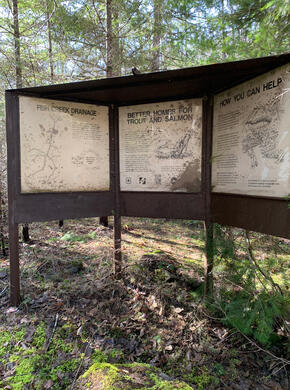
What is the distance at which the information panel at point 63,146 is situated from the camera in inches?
124

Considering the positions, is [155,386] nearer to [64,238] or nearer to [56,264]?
[56,264]

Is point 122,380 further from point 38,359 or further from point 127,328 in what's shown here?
point 127,328

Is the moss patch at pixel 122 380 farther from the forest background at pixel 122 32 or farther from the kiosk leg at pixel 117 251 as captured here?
the forest background at pixel 122 32

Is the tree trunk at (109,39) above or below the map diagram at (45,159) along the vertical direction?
above

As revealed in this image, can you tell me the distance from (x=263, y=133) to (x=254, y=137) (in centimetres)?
13

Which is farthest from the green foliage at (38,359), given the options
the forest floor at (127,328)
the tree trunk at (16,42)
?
the tree trunk at (16,42)

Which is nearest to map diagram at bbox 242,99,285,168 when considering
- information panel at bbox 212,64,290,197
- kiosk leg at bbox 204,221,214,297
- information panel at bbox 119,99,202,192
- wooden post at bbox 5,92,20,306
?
information panel at bbox 212,64,290,197

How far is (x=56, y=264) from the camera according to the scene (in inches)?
168

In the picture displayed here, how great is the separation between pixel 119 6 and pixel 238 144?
567 centimetres

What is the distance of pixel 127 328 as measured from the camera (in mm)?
2904

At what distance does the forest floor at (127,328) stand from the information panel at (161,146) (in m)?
1.22

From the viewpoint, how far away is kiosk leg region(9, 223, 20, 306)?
10.2 feet

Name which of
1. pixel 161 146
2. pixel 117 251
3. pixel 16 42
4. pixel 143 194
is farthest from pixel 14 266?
pixel 16 42

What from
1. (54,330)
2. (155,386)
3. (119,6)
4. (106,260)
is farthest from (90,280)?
(119,6)
